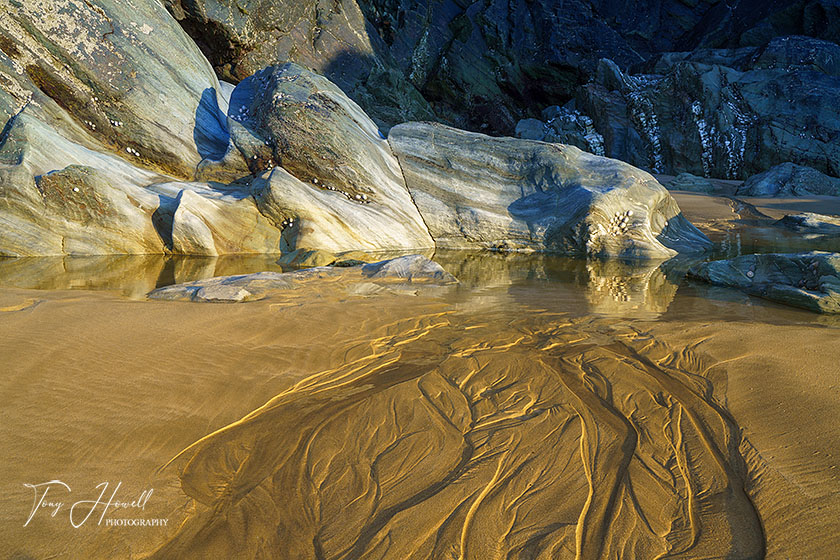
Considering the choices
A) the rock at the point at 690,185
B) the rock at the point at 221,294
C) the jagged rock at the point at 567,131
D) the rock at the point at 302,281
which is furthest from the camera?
the jagged rock at the point at 567,131

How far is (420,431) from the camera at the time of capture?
219 cm

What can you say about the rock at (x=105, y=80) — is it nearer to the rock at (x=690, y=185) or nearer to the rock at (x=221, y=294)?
the rock at (x=221, y=294)

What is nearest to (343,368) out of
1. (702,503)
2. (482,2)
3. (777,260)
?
(702,503)

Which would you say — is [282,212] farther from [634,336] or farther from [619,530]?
[619,530]

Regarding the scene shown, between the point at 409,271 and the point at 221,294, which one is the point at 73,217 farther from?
the point at 409,271

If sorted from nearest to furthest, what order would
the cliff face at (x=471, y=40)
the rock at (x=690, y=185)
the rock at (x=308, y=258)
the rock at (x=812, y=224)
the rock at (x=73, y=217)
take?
the rock at (x=73, y=217) < the rock at (x=308, y=258) < the rock at (x=812, y=224) < the rock at (x=690, y=185) < the cliff face at (x=471, y=40)

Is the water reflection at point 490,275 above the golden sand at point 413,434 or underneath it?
above

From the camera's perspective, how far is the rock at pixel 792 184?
13.6m

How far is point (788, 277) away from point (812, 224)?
6.15m
